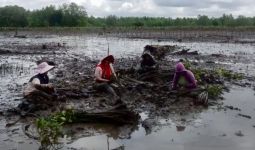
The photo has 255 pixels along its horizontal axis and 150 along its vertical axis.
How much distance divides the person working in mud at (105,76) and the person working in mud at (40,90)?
167cm

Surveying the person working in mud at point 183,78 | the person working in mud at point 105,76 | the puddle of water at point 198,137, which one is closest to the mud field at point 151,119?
the puddle of water at point 198,137

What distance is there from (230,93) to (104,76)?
4.24m

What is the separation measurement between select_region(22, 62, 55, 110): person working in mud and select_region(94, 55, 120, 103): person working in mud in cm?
167

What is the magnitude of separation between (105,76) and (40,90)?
8.57 ft

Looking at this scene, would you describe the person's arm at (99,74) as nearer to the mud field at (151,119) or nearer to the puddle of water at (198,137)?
the mud field at (151,119)

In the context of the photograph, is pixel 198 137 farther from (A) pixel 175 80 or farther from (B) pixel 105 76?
(B) pixel 105 76

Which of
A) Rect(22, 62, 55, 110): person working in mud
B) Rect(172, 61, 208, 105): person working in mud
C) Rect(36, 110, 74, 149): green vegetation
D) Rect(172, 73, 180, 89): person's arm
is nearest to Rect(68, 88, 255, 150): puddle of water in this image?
Rect(36, 110, 74, 149): green vegetation

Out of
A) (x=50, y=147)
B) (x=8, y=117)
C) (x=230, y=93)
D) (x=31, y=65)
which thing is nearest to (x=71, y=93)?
(x=8, y=117)

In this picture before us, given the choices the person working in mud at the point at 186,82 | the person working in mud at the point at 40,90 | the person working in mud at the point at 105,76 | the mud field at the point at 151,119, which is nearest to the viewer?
the mud field at the point at 151,119

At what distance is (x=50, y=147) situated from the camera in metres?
7.44

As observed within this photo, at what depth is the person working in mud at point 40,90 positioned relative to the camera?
394 inches

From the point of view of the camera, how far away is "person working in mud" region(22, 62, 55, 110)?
1001cm

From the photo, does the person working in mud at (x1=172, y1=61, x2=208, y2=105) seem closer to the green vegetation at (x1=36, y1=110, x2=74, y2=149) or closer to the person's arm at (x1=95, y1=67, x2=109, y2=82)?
the person's arm at (x1=95, y1=67, x2=109, y2=82)

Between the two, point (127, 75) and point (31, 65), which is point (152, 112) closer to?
point (127, 75)
